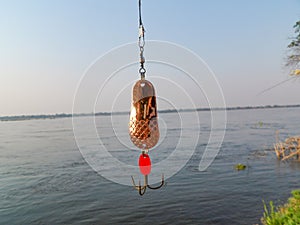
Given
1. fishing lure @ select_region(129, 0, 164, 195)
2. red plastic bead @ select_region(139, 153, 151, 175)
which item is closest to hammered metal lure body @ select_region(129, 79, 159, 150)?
fishing lure @ select_region(129, 0, 164, 195)

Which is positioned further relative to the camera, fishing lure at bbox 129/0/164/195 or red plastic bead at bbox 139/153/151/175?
fishing lure at bbox 129/0/164/195

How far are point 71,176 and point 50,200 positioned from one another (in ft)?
15.1

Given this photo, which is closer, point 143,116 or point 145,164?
point 145,164

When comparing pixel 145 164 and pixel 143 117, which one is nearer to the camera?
pixel 145 164

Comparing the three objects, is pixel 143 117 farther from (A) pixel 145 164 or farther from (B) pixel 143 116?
(A) pixel 145 164

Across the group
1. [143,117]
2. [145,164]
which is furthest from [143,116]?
[145,164]

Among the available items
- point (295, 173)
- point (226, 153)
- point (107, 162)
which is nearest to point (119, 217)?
point (107, 162)

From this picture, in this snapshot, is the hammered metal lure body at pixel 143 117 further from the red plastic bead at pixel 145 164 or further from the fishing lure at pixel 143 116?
the red plastic bead at pixel 145 164

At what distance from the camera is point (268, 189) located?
14.7 metres

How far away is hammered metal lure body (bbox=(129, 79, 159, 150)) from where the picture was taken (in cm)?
307

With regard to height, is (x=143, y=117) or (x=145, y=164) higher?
(x=143, y=117)

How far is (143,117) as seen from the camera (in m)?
3.09

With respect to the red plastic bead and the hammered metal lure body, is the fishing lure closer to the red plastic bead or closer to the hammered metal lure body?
the hammered metal lure body

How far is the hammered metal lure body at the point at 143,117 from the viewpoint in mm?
3070
